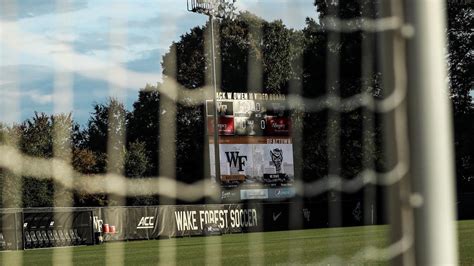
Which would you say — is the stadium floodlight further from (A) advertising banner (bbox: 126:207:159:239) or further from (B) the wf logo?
(B) the wf logo

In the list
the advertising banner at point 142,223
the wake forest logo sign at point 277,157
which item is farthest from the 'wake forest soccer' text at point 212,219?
the wake forest logo sign at point 277,157

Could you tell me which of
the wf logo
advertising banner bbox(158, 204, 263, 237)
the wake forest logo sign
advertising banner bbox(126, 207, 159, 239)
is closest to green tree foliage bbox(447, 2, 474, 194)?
the wake forest logo sign

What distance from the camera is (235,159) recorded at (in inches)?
897

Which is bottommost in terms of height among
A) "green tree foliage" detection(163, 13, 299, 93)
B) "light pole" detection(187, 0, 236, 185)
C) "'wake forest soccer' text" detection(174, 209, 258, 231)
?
"'wake forest soccer' text" detection(174, 209, 258, 231)

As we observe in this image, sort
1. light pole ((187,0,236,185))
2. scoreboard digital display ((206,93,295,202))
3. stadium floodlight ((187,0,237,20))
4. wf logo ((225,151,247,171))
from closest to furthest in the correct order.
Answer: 1. light pole ((187,0,236,185))
2. stadium floodlight ((187,0,237,20))
3. scoreboard digital display ((206,93,295,202))
4. wf logo ((225,151,247,171))

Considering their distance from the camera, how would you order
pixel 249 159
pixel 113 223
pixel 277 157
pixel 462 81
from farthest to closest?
pixel 277 157 < pixel 249 159 < pixel 113 223 < pixel 462 81

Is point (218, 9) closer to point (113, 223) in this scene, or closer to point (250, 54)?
point (250, 54)

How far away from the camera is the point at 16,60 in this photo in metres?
2.04

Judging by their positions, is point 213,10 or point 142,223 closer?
point 213,10

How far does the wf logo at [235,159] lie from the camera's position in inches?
880

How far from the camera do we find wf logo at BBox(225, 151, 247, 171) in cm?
2236

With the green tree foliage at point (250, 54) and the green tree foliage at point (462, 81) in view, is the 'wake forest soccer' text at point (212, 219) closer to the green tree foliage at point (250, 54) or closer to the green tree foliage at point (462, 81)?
the green tree foliage at point (462, 81)

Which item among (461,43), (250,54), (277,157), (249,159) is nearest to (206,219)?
(249,159)

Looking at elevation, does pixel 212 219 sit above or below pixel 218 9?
below
